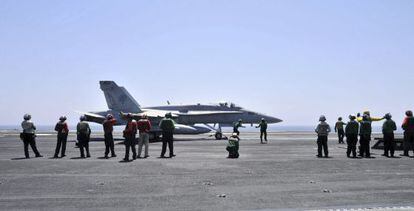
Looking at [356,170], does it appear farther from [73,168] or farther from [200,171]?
[73,168]

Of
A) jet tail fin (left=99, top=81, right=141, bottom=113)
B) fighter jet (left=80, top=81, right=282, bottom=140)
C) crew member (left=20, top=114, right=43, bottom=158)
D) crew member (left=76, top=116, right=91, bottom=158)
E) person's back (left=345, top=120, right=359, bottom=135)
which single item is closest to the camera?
crew member (left=20, top=114, right=43, bottom=158)

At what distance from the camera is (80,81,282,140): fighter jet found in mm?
40531

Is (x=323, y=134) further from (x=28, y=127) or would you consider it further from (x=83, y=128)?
(x=28, y=127)

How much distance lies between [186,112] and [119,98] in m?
6.87

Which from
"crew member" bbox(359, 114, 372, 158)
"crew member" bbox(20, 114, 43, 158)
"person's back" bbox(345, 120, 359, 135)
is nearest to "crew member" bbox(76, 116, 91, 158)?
"crew member" bbox(20, 114, 43, 158)

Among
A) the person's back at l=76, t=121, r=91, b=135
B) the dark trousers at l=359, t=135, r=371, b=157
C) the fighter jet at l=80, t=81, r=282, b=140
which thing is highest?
the fighter jet at l=80, t=81, r=282, b=140

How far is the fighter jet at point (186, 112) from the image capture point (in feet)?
133

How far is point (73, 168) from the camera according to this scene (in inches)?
554

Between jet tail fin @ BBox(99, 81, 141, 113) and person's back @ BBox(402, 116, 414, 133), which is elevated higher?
jet tail fin @ BBox(99, 81, 141, 113)

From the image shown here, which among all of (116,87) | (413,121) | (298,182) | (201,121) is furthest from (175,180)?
(116,87)

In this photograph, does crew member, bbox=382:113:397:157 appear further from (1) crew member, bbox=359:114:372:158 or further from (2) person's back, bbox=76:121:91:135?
(2) person's back, bbox=76:121:91:135

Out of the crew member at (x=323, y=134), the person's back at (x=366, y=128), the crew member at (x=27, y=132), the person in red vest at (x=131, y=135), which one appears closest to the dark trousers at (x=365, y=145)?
the person's back at (x=366, y=128)

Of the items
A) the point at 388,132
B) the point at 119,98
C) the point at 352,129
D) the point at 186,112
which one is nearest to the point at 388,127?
the point at 388,132

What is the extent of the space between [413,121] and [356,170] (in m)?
7.43
